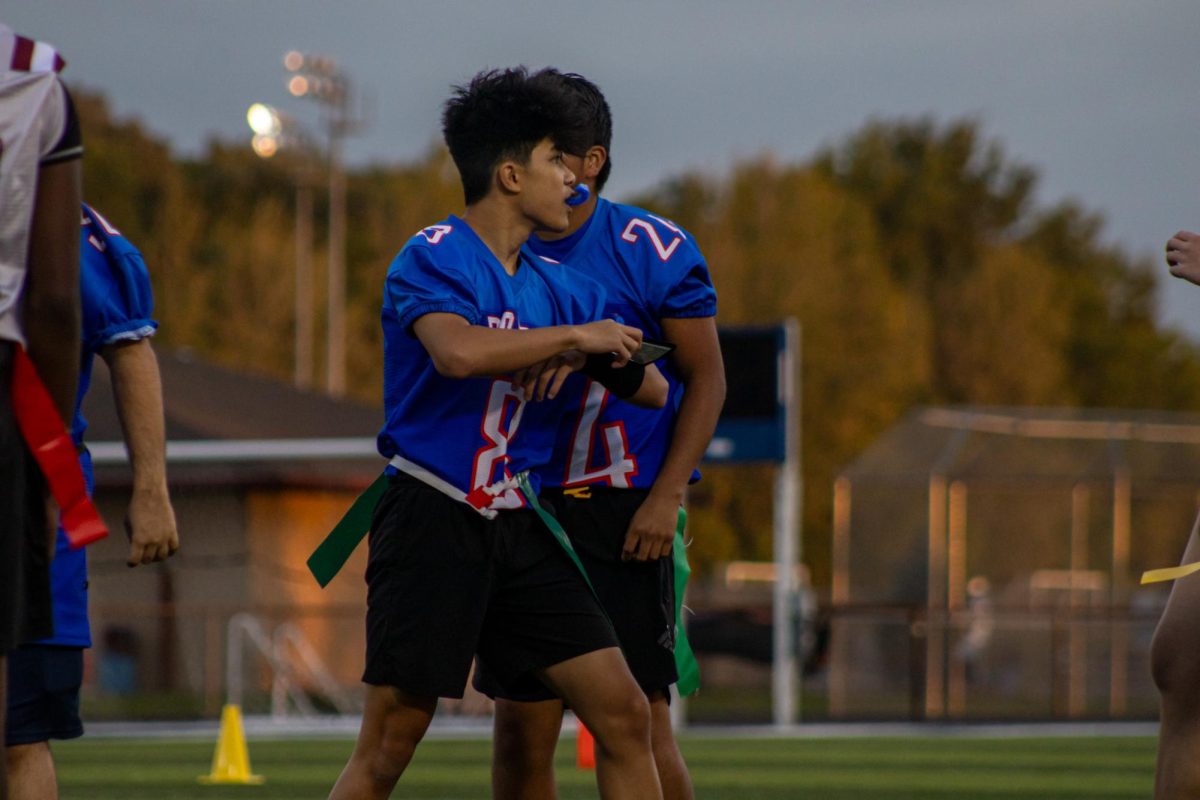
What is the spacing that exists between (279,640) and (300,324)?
63.7ft

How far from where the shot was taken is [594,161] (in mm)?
5203

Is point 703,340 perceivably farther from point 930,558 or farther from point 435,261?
point 930,558

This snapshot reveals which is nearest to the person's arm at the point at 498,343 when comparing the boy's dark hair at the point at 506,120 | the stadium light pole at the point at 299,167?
the boy's dark hair at the point at 506,120

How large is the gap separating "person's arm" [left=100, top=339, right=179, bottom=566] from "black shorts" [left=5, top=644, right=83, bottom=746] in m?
0.28

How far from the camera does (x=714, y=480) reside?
41000 millimetres

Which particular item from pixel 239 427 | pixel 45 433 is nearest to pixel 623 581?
pixel 45 433

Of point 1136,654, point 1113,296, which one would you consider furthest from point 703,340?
point 1113,296

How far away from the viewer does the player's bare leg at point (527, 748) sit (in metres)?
5.03

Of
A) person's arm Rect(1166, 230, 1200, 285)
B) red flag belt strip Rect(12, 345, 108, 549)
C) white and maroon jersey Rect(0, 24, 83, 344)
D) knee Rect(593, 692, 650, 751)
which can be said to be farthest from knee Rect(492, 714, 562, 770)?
white and maroon jersey Rect(0, 24, 83, 344)

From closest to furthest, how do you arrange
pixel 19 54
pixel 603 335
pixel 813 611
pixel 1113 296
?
pixel 19 54 < pixel 603 335 < pixel 813 611 < pixel 1113 296

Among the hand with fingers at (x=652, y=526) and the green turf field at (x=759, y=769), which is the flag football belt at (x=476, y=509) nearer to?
the hand with fingers at (x=652, y=526)

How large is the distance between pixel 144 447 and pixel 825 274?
38983 millimetres

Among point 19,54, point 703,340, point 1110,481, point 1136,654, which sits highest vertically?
point 19,54

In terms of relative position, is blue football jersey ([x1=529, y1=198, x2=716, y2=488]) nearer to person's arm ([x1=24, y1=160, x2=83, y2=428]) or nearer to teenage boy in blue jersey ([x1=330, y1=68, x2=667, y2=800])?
teenage boy in blue jersey ([x1=330, y1=68, x2=667, y2=800])
